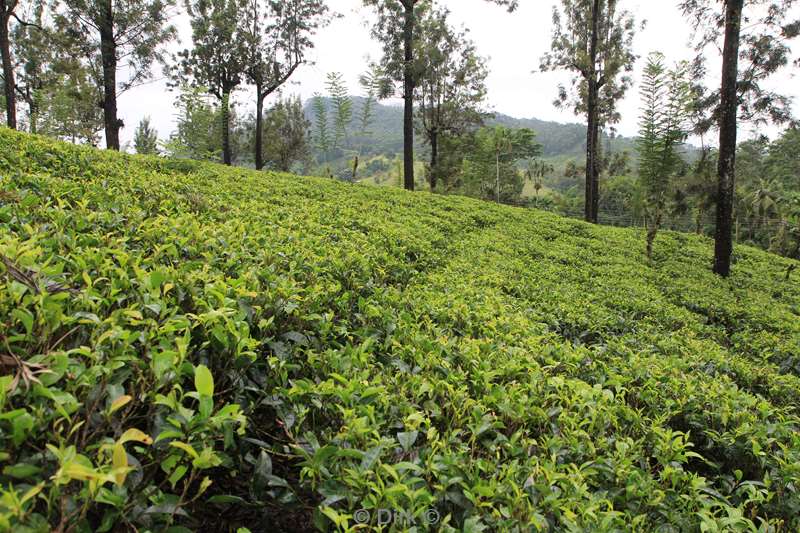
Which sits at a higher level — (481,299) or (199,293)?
(199,293)

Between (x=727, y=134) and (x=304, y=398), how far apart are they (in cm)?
1123

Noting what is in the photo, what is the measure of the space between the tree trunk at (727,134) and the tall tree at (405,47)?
8461 millimetres

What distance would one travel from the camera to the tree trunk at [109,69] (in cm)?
1491

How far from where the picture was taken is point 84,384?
1260 millimetres

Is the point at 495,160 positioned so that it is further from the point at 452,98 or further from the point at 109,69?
the point at 109,69

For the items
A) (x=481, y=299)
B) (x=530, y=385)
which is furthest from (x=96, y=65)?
(x=530, y=385)

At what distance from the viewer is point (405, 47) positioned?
16.2m

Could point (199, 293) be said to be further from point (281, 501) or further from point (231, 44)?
point (231, 44)

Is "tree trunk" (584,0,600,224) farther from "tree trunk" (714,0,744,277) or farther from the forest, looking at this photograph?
the forest

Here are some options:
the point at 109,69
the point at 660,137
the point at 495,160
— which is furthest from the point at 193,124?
the point at 495,160

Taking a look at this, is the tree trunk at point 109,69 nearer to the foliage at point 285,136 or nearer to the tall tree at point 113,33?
the tall tree at point 113,33

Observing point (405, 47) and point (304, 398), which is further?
point (405, 47)

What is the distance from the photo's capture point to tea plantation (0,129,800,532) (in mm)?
1216

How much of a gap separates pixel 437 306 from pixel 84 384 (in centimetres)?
259
